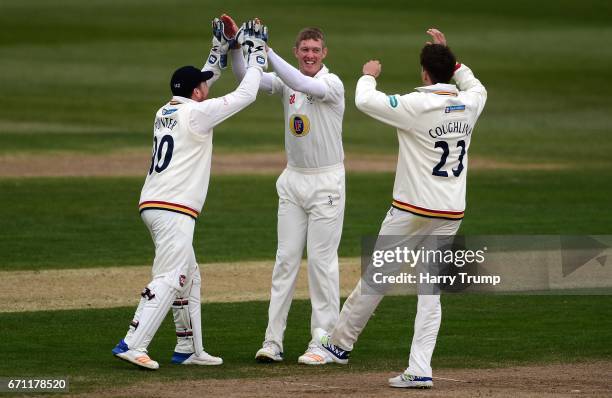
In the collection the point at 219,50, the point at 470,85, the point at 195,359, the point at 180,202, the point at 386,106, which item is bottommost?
the point at 195,359

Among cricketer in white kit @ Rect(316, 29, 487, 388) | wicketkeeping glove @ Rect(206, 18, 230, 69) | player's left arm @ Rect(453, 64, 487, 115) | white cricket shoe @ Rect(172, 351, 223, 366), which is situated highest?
wicketkeeping glove @ Rect(206, 18, 230, 69)

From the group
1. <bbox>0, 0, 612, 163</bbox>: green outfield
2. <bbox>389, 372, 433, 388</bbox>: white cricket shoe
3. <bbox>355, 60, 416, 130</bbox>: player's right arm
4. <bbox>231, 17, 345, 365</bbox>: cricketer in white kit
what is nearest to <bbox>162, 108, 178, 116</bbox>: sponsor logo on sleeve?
<bbox>231, 17, 345, 365</bbox>: cricketer in white kit

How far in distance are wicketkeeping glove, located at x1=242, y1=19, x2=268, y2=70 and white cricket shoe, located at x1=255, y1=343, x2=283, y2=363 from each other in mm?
2143

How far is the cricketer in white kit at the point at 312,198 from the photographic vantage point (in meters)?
9.91

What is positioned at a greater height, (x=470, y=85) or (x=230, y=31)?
(x=230, y=31)

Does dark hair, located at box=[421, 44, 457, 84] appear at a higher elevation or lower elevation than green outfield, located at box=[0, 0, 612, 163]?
lower

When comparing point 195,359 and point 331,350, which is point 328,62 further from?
point 195,359

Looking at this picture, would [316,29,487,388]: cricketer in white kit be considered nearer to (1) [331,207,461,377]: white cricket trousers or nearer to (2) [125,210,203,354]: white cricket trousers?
(1) [331,207,461,377]: white cricket trousers

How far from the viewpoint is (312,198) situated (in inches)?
390

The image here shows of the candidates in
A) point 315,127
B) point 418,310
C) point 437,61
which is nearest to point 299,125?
point 315,127

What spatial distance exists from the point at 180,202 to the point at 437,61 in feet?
6.98

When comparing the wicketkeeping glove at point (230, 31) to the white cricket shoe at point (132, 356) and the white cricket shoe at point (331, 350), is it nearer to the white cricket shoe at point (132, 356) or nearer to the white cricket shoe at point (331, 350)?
the white cricket shoe at point (331, 350)

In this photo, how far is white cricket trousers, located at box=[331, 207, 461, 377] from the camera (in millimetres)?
8812

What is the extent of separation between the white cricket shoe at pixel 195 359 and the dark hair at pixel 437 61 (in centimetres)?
268
